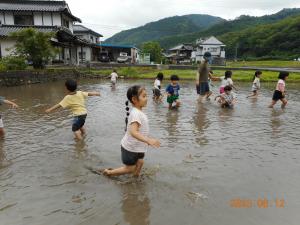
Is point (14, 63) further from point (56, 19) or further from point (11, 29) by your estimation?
point (56, 19)

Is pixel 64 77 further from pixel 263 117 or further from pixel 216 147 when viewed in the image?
pixel 216 147

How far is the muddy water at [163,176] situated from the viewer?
12.5 ft

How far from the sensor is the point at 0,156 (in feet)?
19.4

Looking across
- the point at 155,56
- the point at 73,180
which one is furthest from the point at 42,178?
the point at 155,56

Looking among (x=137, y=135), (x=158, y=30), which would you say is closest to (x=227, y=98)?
(x=137, y=135)

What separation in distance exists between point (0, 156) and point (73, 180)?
2.09 metres

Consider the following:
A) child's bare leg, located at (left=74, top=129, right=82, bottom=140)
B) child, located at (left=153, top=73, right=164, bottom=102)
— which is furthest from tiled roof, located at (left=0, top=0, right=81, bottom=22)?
child's bare leg, located at (left=74, top=129, right=82, bottom=140)

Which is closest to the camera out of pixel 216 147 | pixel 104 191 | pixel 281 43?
pixel 104 191

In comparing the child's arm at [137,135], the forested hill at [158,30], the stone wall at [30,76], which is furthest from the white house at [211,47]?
the child's arm at [137,135]

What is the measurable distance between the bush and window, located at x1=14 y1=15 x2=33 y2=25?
558 inches

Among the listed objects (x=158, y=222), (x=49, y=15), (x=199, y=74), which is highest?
(x=49, y=15)

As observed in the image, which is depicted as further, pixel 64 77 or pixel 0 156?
pixel 64 77

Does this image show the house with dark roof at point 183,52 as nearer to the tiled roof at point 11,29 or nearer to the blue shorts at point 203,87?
the tiled roof at point 11,29

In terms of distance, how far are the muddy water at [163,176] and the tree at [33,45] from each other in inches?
610
